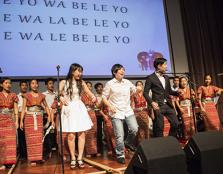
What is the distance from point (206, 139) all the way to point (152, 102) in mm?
1304

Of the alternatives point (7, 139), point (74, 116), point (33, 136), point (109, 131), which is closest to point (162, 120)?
point (74, 116)

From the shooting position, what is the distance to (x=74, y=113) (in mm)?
4078

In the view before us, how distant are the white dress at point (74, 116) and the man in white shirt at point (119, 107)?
394 mm

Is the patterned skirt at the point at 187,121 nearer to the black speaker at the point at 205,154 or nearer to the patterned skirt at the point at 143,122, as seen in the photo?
the patterned skirt at the point at 143,122

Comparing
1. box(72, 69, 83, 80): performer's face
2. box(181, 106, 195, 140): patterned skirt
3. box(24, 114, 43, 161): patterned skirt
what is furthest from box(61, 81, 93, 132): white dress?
box(181, 106, 195, 140): patterned skirt

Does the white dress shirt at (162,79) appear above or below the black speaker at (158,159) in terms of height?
above

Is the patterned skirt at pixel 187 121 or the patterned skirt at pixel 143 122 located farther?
the patterned skirt at pixel 187 121

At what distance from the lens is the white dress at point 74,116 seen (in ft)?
13.2

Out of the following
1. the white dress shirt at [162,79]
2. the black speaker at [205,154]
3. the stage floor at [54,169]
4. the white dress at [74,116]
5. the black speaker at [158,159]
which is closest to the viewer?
the black speaker at [158,159]

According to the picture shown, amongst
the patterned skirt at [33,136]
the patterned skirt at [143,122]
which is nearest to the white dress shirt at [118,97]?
the patterned skirt at [33,136]

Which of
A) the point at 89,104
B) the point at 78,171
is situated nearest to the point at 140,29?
the point at 89,104

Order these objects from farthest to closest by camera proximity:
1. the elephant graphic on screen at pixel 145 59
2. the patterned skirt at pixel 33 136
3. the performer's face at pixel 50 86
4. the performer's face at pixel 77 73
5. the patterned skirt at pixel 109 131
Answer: the elephant graphic on screen at pixel 145 59 < the performer's face at pixel 50 86 < the patterned skirt at pixel 109 131 < the patterned skirt at pixel 33 136 < the performer's face at pixel 77 73

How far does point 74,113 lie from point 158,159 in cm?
190

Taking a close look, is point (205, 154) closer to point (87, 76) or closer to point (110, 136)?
point (110, 136)
